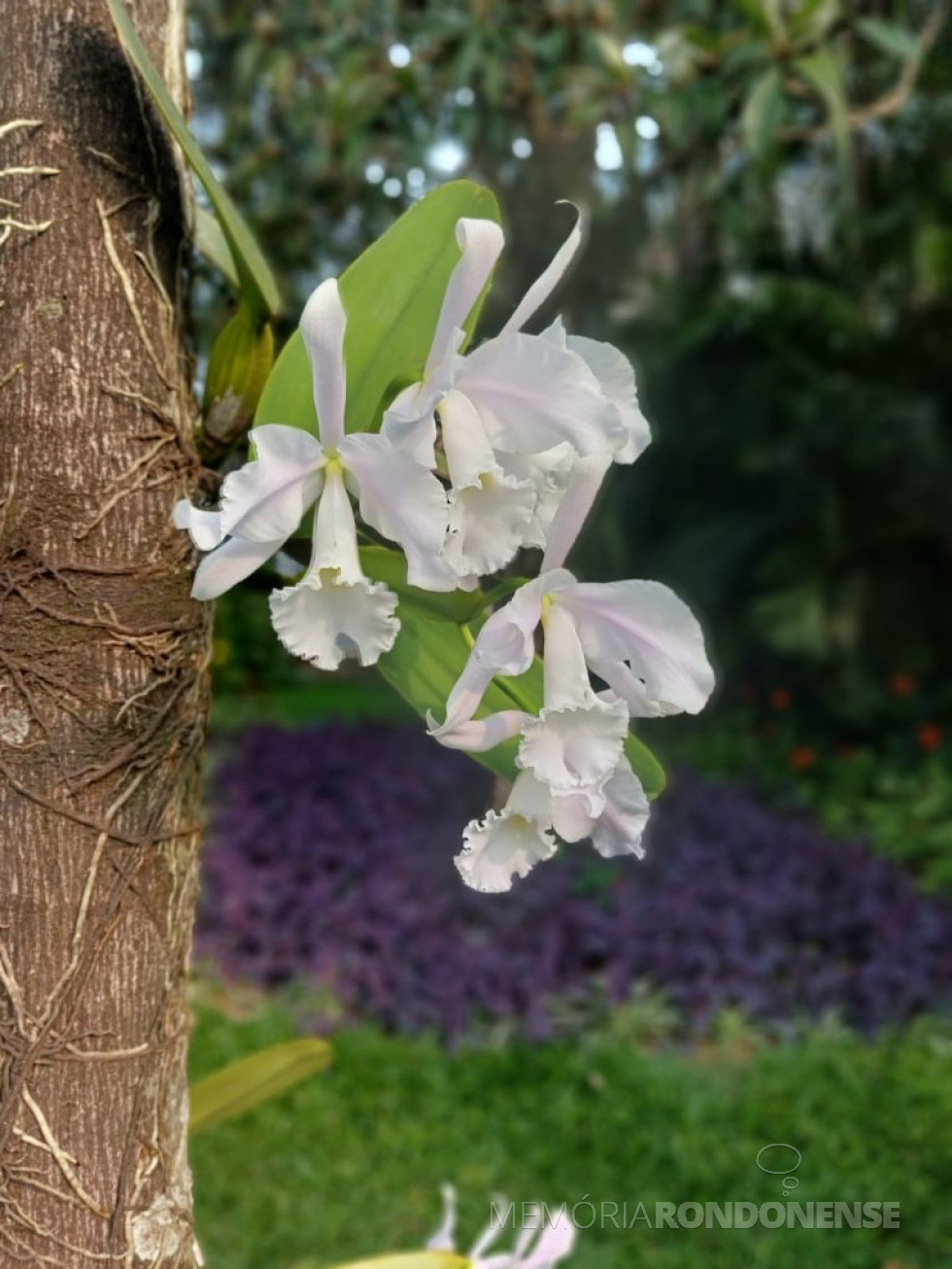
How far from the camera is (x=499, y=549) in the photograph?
1.80 feet

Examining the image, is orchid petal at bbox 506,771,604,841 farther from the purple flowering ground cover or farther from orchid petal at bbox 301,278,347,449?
the purple flowering ground cover

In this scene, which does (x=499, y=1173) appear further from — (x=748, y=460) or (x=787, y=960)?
(x=748, y=460)

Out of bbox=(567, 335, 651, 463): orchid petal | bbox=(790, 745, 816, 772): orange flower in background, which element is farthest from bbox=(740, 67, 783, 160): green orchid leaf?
bbox=(790, 745, 816, 772): orange flower in background

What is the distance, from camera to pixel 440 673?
622mm

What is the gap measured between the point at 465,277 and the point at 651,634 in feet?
0.58

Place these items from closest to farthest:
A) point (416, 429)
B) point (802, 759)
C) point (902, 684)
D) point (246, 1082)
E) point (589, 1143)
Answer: point (416, 429), point (246, 1082), point (589, 1143), point (802, 759), point (902, 684)

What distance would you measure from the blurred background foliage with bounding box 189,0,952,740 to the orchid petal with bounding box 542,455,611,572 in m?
1.70

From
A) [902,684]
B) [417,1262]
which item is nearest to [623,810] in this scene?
[417,1262]

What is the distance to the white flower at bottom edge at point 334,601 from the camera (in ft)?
1.81

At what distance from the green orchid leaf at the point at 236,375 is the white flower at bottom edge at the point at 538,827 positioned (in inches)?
11.0

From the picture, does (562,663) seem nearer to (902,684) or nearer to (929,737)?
(929,737)

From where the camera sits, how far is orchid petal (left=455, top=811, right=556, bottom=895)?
58 centimetres

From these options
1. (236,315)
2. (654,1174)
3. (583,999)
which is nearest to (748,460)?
(583,999)

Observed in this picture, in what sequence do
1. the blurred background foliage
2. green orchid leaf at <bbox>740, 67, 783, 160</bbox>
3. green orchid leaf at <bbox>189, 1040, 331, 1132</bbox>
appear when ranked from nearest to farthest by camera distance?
green orchid leaf at <bbox>189, 1040, 331, 1132</bbox> < green orchid leaf at <bbox>740, 67, 783, 160</bbox> < the blurred background foliage
